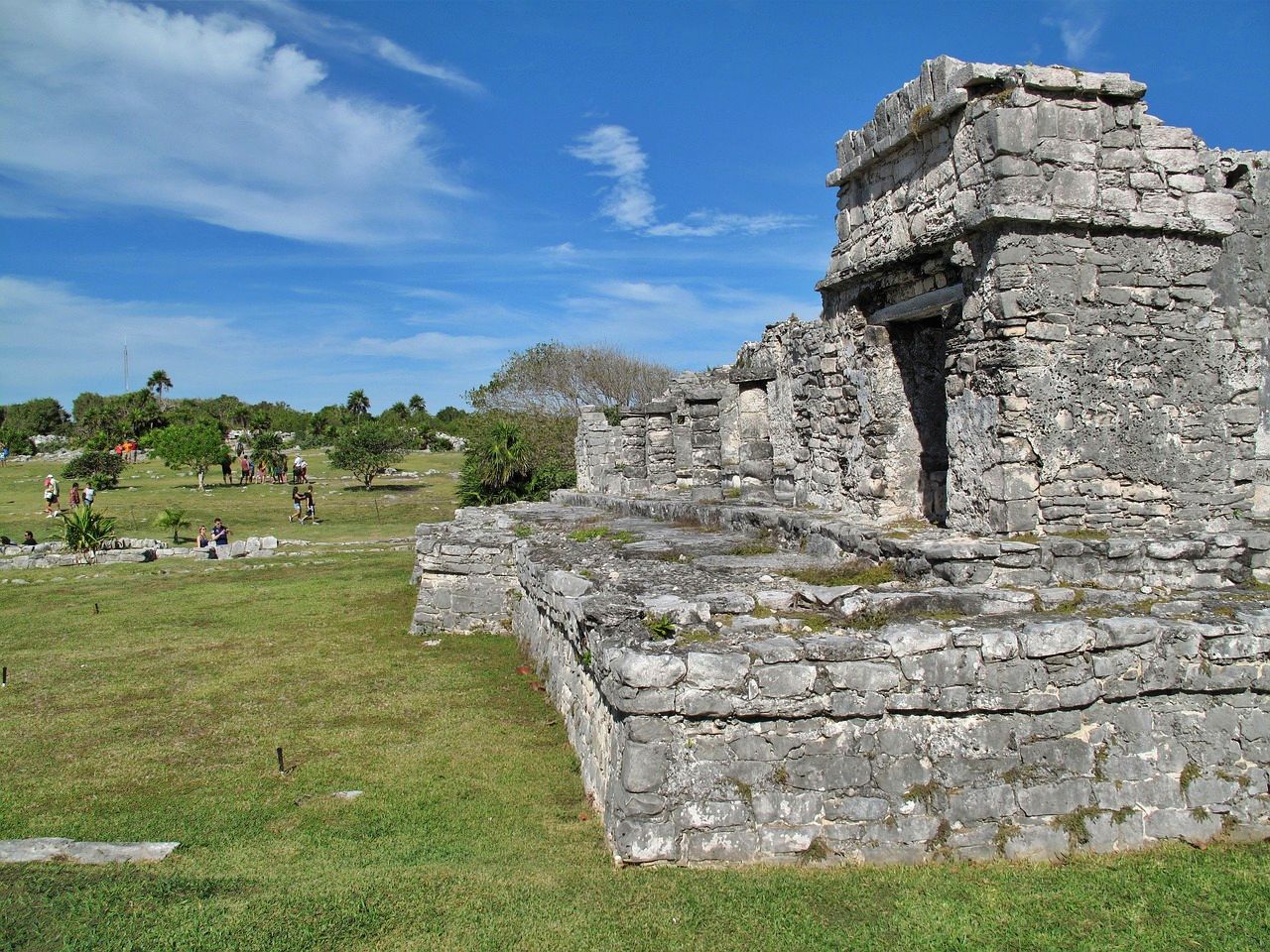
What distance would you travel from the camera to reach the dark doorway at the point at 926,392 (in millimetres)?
7848

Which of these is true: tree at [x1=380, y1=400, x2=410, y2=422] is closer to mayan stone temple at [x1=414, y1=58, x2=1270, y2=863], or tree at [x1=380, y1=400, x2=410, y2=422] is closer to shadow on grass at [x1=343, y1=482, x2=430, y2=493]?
shadow on grass at [x1=343, y1=482, x2=430, y2=493]

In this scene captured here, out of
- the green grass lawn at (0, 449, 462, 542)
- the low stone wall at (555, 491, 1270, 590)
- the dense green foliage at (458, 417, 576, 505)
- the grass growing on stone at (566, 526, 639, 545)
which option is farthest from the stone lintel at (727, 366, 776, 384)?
the green grass lawn at (0, 449, 462, 542)

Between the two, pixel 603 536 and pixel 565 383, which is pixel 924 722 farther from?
pixel 565 383

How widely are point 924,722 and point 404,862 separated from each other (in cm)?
263

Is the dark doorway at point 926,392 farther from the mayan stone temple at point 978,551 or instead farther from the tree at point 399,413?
the tree at point 399,413

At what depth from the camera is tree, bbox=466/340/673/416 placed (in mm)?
34281

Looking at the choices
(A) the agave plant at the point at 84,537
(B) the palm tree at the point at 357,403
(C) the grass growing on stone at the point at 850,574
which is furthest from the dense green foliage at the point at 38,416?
(C) the grass growing on stone at the point at 850,574

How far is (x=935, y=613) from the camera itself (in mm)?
4879

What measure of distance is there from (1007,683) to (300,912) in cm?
341

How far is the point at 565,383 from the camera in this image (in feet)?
116

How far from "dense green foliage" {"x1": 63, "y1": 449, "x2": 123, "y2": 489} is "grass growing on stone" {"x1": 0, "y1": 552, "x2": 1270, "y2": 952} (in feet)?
91.4

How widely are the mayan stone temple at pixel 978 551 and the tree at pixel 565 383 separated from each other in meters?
25.0

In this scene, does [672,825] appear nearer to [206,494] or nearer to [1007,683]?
[1007,683]

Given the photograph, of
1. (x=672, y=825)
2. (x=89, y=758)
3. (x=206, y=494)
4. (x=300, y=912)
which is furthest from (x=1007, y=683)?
(x=206, y=494)
